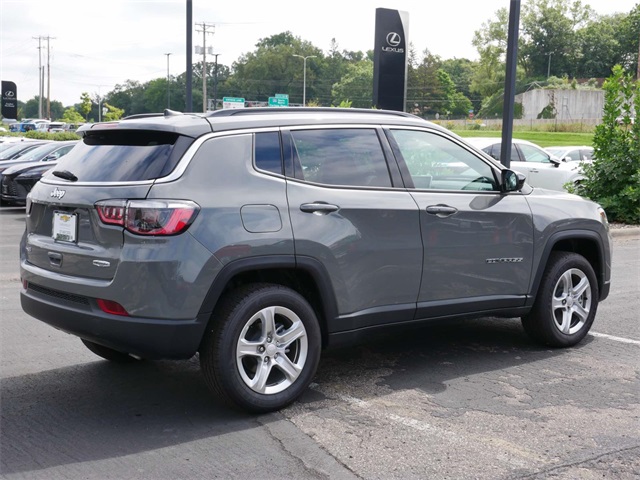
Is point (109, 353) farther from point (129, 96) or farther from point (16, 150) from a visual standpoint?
point (129, 96)

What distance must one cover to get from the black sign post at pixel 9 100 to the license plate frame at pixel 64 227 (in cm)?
2833

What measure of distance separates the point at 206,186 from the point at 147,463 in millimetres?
1553

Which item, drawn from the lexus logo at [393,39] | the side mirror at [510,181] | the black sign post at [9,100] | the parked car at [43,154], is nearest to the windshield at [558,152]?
the lexus logo at [393,39]

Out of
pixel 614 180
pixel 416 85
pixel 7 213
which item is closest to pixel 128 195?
pixel 614 180

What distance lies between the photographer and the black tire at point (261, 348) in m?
4.47

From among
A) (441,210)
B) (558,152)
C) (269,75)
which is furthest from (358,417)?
(269,75)

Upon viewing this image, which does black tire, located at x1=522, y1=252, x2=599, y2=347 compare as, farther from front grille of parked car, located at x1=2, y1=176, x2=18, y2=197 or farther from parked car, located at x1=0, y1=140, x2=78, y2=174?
parked car, located at x1=0, y1=140, x2=78, y2=174

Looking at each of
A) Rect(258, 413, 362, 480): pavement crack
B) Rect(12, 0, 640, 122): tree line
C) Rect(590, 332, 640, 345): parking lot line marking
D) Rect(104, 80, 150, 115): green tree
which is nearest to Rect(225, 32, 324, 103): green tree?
Rect(12, 0, 640, 122): tree line

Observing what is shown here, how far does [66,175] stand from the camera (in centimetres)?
486

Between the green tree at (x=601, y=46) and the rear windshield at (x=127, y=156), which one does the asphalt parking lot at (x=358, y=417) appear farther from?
the green tree at (x=601, y=46)

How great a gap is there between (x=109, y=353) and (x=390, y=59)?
15589 millimetres

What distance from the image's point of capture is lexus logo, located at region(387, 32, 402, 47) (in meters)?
20.0

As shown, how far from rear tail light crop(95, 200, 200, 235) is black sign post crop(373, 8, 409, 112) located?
1580 centimetres

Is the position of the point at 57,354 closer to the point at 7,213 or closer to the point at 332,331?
the point at 332,331
